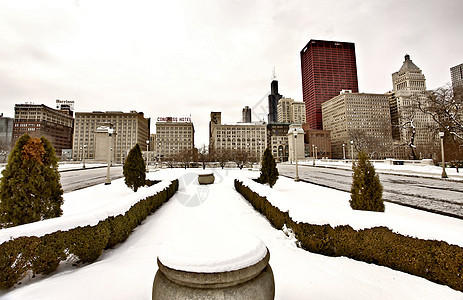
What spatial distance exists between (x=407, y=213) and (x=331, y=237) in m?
5.62

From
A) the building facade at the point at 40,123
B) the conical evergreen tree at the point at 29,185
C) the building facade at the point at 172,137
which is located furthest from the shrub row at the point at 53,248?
the building facade at the point at 40,123

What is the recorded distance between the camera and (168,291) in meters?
2.18

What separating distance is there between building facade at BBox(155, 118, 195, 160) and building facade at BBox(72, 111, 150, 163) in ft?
45.2

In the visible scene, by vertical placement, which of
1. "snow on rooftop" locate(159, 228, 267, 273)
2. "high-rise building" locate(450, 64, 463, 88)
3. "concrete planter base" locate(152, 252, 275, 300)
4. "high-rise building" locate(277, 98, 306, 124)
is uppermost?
"high-rise building" locate(277, 98, 306, 124)

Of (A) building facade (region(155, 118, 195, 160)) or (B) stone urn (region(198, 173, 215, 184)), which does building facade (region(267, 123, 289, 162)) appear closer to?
(A) building facade (region(155, 118, 195, 160))

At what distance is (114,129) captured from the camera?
127 m

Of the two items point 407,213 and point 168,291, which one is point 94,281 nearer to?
point 168,291

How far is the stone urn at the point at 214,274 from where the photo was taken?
2.10 m

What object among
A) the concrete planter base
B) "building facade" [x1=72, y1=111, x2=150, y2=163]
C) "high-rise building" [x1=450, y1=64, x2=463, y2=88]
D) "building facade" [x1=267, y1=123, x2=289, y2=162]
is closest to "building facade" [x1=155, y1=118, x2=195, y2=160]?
"building facade" [x1=72, y1=111, x2=150, y2=163]

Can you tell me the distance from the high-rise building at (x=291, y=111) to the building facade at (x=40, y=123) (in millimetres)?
174887

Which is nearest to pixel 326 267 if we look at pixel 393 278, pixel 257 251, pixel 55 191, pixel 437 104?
pixel 393 278

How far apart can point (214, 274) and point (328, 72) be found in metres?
226

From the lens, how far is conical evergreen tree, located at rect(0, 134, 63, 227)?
15.3 ft

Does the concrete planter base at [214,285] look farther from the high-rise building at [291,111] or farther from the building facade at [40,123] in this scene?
the high-rise building at [291,111]
